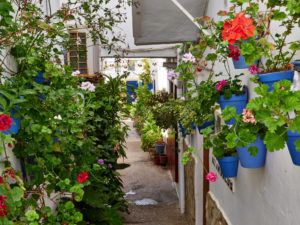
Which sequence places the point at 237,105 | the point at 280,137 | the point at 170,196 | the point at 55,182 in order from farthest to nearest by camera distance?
the point at 170,196, the point at 237,105, the point at 55,182, the point at 280,137

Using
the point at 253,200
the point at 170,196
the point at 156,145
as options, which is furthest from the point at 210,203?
the point at 156,145

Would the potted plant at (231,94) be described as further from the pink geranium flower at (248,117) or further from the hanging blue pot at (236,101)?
the pink geranium flower at (248,117)

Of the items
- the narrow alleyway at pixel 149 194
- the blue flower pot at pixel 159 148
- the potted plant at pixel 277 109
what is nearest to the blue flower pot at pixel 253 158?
the potted plant at pixel 277 109

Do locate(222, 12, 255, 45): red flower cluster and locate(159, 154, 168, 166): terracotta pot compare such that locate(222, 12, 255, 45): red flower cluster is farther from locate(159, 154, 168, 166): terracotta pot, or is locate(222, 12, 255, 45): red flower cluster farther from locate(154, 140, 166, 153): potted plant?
locate(154, 140, 166, 153): potted plant

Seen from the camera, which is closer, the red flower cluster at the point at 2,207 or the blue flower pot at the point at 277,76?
the red flower cluster at the point at 2,207

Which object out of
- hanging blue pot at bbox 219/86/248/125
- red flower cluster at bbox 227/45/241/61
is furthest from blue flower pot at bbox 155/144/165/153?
red flower cluster at bbox 227/45/241/61

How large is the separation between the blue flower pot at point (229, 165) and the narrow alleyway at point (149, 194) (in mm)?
3166

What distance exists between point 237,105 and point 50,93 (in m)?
1.25

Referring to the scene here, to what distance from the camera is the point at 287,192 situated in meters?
1.55

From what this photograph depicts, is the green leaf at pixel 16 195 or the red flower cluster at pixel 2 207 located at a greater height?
the green leaf at pixel 16 195

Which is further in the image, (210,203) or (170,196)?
(170,196)

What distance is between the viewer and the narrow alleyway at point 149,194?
6200 millimetres

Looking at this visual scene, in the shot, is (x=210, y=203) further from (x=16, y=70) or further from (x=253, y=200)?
(x=16, y=70)

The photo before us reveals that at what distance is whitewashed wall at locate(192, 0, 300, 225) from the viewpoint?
149 centimetres
